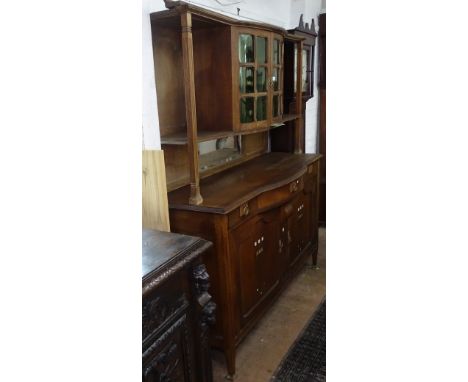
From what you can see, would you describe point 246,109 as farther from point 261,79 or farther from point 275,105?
point 275,105

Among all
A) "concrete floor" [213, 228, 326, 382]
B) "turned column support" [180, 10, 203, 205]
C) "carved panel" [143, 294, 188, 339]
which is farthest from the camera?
"concrete floor" [213, 228, 326, 382]

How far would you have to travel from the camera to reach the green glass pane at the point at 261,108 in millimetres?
2285

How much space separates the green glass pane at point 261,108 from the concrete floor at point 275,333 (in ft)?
4.01

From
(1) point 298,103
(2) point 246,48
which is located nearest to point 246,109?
(2) point 246,48

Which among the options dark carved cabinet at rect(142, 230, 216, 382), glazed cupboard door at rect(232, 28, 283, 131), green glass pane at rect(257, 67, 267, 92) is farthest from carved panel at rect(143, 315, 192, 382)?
green glass pane at rect(257, 67, 267, 92)

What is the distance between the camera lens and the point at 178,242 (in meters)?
1.19

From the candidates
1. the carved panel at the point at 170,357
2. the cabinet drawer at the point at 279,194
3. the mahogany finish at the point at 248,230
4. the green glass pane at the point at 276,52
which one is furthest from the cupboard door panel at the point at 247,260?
the green glass pane at the point at 276,52

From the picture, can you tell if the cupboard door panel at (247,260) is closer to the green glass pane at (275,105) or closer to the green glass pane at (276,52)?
the green glass pane at (275,105)

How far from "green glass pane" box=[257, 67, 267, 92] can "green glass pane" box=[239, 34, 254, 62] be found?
11cm

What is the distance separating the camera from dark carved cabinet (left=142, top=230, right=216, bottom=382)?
100 centimetres

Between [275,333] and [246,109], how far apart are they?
4.30 ft

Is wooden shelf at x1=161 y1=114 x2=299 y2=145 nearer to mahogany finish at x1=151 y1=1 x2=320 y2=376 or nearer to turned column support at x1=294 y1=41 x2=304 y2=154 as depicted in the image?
mahogany finish at x1=151 y1=1 x2=320 y2=376

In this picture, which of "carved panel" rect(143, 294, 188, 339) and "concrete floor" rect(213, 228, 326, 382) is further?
"concrete floor" rect(213, 228, 326, 382)
